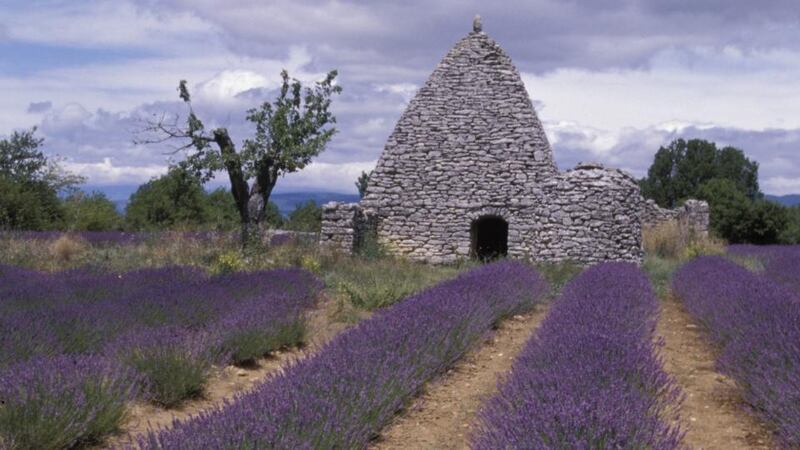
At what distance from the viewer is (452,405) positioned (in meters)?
4.89

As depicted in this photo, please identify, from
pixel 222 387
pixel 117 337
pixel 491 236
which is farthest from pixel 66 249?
pixel 222 387

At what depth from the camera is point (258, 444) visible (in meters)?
2.72

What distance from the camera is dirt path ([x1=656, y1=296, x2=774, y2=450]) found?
4.24 m

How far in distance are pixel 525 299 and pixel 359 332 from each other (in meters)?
3.88

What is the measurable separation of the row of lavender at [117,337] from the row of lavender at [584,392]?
187 cm

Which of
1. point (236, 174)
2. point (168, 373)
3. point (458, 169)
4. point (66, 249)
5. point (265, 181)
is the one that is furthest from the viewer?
point (458, 169)

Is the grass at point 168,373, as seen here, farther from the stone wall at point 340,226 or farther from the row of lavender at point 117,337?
the stone wall at point 340,226

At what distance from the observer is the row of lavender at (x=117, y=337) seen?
3.95 meters

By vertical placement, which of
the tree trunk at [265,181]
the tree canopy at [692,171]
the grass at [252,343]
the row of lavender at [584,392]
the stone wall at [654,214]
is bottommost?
the grass at [252,343]

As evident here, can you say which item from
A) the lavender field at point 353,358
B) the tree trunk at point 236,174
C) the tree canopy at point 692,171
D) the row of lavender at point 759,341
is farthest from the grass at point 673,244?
the tree canopy at point 692,171

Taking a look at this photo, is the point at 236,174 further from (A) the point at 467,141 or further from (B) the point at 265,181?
(A) the point at 467,141

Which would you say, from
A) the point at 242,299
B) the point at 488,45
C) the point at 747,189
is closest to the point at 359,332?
the point at 242,299

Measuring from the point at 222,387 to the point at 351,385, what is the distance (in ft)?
6.84

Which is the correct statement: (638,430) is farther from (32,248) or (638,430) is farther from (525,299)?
(32,248)
